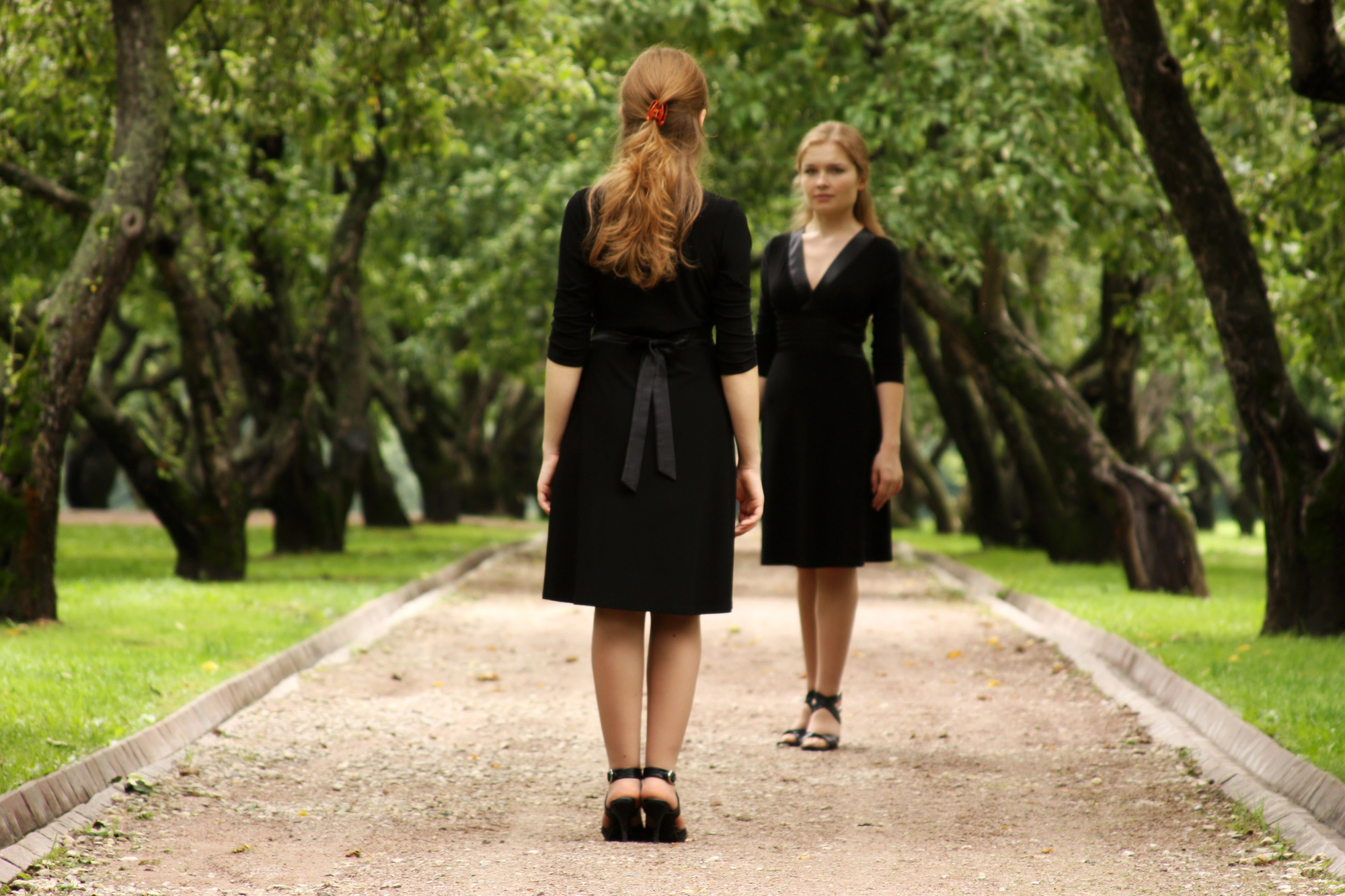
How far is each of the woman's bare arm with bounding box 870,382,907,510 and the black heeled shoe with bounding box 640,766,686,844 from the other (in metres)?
1.95

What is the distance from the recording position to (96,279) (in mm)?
9203

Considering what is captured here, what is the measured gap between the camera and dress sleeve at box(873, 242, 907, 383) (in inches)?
241

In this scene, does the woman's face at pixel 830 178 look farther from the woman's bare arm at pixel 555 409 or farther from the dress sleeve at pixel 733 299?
the woman's bare arm at pixel 555 409

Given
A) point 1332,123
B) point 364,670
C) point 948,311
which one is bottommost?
point 364,670

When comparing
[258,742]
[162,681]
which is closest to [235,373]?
[162,681]

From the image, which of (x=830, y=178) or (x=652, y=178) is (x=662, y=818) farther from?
(x=830, y=178)

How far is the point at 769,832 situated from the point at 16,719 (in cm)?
318

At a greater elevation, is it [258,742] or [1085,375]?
[1085,375]

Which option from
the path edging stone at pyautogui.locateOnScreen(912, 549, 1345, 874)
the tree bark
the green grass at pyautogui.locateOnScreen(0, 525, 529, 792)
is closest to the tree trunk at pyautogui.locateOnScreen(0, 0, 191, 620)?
the green grass at pyautogui.locateOnScreen(0, 525, 529, 792)

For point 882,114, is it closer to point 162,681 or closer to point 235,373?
point 235,373

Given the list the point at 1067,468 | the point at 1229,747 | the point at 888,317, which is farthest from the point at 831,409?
the point at 1067,468

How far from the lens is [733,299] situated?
4555mm

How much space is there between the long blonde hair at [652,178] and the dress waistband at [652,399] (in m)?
0.19

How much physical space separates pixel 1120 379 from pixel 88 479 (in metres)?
25.2
